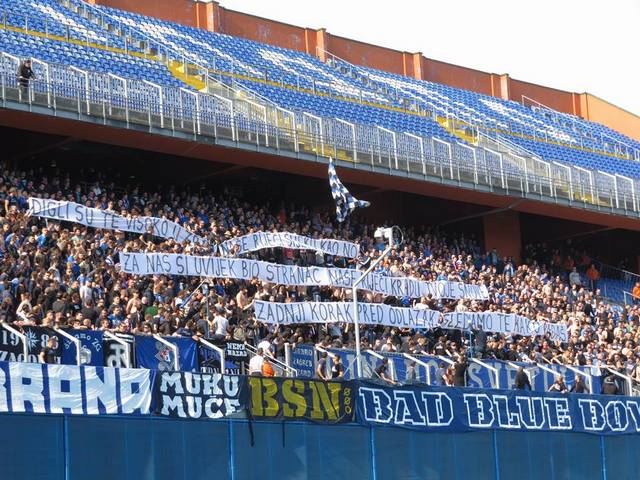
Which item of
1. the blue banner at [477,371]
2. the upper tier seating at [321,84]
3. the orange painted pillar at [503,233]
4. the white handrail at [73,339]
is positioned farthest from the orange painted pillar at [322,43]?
the white handrail at [73,339]

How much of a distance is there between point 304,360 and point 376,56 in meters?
29.3

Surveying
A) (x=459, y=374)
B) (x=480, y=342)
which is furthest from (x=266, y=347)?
(x=480, y=342)

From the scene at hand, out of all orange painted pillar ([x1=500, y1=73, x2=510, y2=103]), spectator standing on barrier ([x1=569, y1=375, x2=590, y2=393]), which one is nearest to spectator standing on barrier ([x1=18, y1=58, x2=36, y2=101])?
spectator standing on barrier ([x1=569, y1=375, x2=590, y2=393])

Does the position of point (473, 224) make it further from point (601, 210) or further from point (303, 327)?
point (303, 327)

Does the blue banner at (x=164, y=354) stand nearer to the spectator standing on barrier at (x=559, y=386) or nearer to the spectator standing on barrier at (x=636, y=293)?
the spectator standing on barrier at (x=559, y=386)

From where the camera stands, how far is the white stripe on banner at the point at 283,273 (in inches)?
1061

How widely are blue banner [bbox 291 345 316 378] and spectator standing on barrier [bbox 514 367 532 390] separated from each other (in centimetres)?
463

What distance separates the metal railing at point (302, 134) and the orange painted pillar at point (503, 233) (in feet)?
6.18

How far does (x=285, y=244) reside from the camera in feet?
102

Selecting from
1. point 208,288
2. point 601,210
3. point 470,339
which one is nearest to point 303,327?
point 208,288

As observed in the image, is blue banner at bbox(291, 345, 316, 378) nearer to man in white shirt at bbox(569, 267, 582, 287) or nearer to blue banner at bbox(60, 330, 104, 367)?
blue banner at bbox(60, 330, 104, 367)

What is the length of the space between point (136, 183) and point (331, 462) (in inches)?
584

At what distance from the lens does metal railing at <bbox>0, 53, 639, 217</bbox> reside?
100 ft

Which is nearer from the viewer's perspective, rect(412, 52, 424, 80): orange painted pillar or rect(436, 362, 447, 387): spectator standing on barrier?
rect(436, 362, 447, 387): spectator standing on barrier
